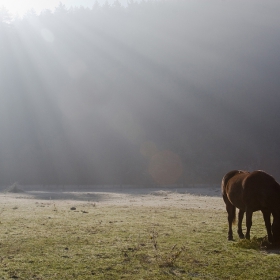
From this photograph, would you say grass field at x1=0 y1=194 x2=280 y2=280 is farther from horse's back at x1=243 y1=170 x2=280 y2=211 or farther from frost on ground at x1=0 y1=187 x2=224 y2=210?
frost on ground at x1=0 y1=187 x2=224 y2=210

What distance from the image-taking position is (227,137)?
340 ft

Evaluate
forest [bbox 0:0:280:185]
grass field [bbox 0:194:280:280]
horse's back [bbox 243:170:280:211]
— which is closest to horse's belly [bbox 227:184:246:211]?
horse's back [bbox 243:170:280:211]

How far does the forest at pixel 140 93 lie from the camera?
3484 inches

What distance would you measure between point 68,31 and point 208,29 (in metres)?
61.0

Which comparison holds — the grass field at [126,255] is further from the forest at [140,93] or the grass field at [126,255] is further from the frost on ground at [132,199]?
the forest at [140,93]

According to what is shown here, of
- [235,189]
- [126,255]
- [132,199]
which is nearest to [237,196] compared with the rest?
[235,189]

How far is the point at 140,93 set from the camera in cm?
12425

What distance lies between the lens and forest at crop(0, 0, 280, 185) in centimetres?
8850

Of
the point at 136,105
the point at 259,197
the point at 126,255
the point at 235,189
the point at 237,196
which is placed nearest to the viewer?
the point at 126,255

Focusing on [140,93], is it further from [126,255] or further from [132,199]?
[126,255]

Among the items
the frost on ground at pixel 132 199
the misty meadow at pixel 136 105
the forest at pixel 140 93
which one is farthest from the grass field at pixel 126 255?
the forest at pixel 140 93

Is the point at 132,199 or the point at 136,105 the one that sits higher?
the point at 136,105

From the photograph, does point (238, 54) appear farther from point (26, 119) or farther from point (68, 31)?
point (26, 119)

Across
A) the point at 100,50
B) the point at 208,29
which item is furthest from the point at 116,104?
the point at 208,29
